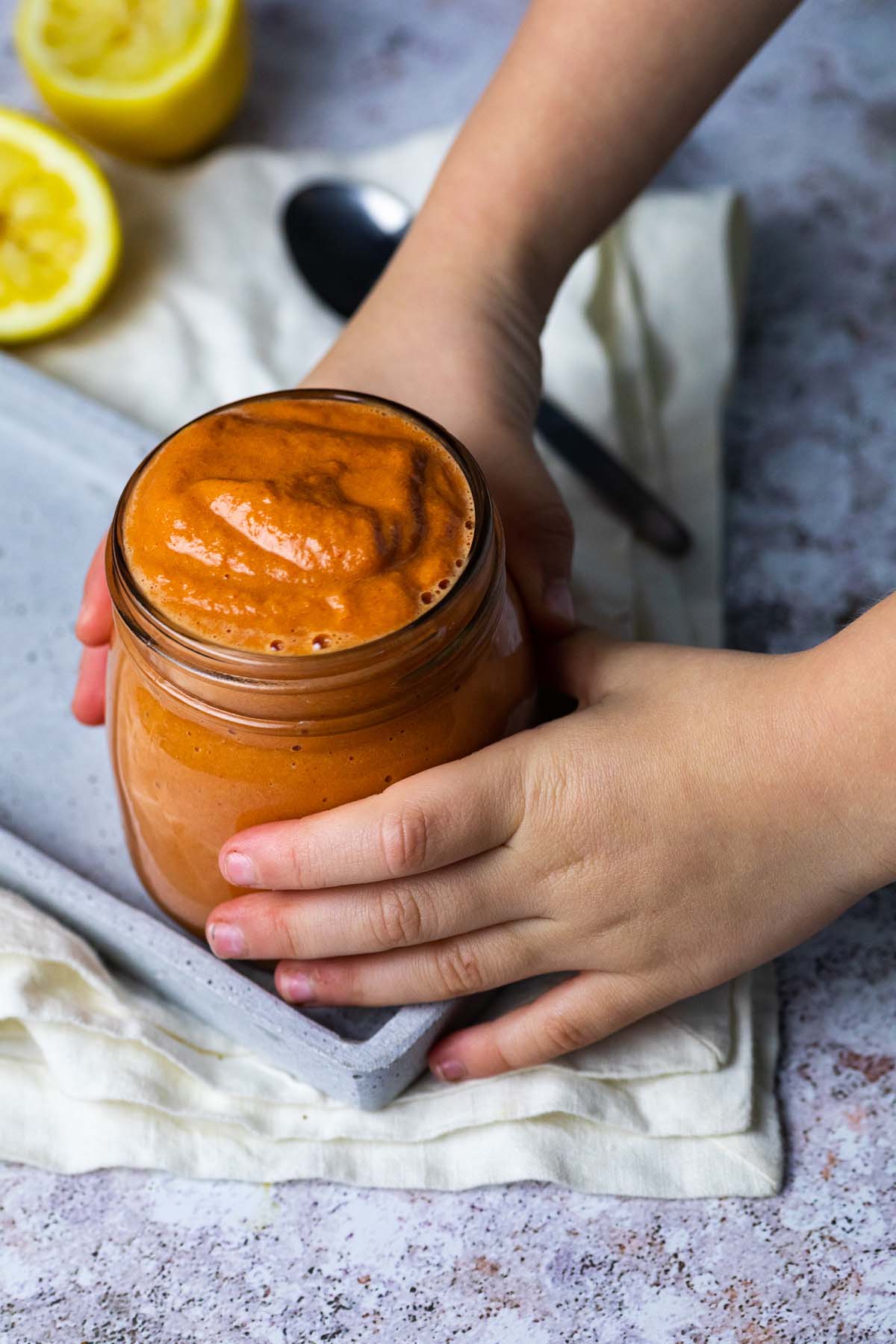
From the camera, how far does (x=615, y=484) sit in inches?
49.8

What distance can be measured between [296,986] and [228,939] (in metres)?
0.06

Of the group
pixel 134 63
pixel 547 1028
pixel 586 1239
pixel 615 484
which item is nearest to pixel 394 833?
pixel 547 1028

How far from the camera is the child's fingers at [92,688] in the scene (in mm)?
1028

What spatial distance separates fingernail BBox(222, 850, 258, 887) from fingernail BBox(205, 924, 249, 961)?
0.17 ft

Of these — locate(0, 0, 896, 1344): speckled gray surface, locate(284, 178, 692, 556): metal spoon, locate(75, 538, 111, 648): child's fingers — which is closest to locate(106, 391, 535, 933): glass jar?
locate(75, 538, 111, 648): child's fingers

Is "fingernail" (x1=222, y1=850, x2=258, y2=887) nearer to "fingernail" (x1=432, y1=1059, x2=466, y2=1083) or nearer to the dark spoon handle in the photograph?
"fingernail" (x1=432, y1=1059, x2=466, y2=1083)

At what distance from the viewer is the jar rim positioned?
28.0 inches

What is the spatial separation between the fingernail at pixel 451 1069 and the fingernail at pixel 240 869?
0.22m

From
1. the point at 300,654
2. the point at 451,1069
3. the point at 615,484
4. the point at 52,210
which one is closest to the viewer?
the point at 300,654

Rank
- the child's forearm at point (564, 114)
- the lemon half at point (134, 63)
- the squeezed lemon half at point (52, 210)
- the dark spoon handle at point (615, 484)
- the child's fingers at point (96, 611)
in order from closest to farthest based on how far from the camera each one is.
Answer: the child's fingers at point (96, 611) < the child's forearm at point (564, 114) < the dark spoon handle at point (615, 484) < the squeezed lemon half at point (52, 210) < the lemon half at point (134, 63)

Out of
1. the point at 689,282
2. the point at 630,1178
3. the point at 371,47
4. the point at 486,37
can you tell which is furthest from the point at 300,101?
the point at 630,1178

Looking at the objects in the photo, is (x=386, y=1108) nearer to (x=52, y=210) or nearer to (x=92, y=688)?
(x=92, y=688)

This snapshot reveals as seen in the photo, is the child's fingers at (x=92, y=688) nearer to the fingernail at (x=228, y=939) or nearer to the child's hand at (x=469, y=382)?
the child's hand at (x=469, y=382)

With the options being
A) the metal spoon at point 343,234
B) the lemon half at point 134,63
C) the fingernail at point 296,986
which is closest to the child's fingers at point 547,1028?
the fingernail at point 296,986
